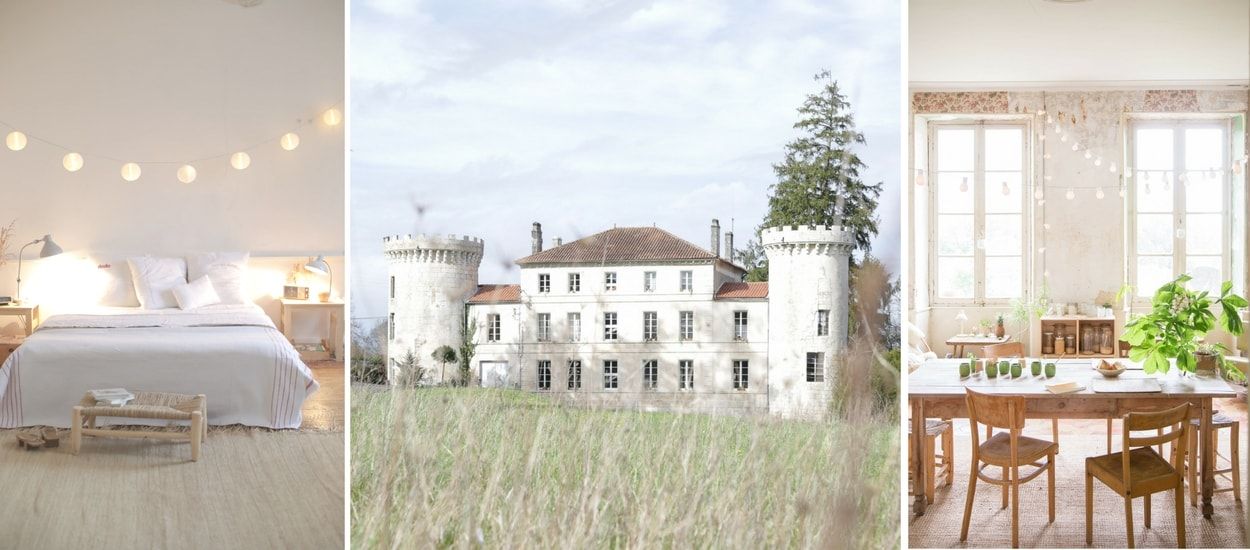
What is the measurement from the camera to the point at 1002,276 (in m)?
6.87

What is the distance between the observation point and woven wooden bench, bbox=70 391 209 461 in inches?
144

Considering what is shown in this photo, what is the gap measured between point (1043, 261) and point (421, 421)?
563 cm

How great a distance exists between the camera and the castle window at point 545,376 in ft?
9.36

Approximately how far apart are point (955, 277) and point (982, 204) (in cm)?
63

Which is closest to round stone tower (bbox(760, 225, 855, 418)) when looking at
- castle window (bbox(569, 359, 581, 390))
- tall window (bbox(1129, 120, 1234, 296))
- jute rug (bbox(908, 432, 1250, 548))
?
castle window (bbox(569, 359, 581, 390))

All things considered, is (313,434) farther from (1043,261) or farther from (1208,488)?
(1043,261)

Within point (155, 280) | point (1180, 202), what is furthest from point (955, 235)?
point (155, 280)

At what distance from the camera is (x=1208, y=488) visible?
3.39m

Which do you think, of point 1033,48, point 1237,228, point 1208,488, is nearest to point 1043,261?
point 1237,228

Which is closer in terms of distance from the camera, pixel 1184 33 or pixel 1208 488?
pixel 1208 488

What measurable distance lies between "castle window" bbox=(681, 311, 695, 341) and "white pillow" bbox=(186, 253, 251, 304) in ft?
9.78

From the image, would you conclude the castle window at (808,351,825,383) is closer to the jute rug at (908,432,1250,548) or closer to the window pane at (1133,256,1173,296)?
the jute rug at (908,432,1250,548)

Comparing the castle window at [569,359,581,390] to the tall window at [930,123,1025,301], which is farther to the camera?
the tall window at [930,123,1025,301]

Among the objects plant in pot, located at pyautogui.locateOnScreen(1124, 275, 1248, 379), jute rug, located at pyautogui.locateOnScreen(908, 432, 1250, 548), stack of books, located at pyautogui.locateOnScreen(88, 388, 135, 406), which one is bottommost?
jute rug, located at pyautogui.locateOnScreen(908, 432, 1250, 548)
